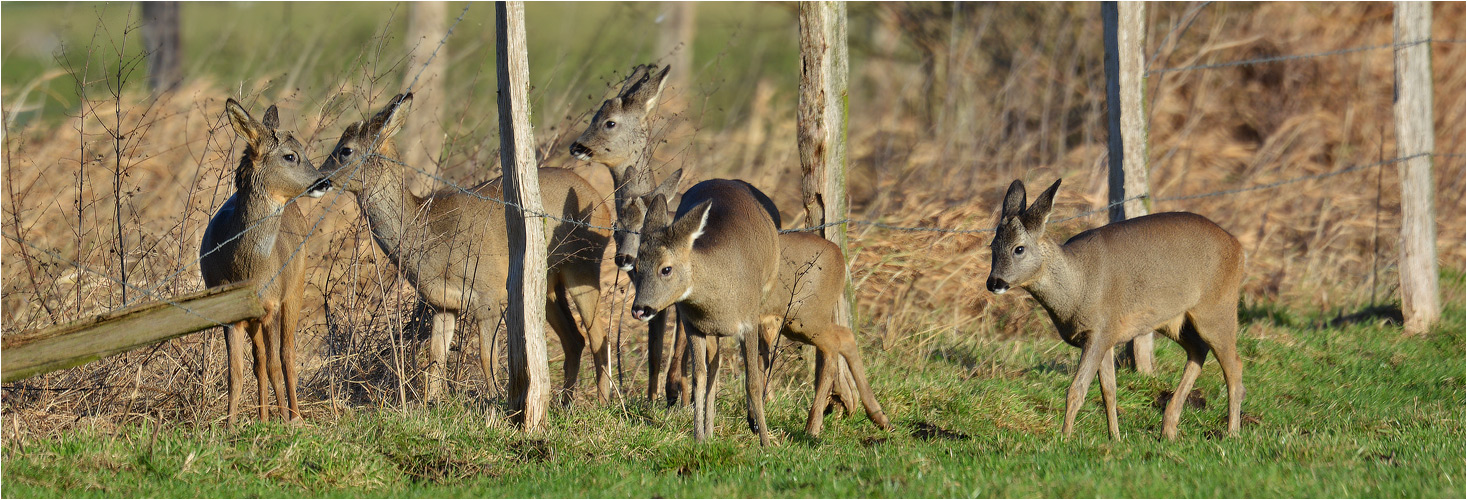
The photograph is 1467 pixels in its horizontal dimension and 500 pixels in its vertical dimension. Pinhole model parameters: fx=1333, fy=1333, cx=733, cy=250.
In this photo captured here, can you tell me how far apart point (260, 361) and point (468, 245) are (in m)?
1.39

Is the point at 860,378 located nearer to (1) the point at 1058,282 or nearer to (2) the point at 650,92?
(1) the point at 1058,282

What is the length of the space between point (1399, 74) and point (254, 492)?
8.73m

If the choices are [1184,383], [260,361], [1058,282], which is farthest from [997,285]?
[260,361]

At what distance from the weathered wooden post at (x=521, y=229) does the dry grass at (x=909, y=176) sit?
34.9 inches

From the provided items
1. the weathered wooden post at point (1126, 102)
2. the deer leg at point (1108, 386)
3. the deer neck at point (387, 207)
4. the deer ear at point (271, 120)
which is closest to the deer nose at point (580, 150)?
the deer neck at point (387, 207)

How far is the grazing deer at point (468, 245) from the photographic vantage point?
791cm

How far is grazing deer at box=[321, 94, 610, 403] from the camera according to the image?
311 inches

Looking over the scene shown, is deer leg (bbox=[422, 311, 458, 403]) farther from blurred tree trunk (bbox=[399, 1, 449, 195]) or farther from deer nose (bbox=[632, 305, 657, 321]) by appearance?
blurred tree trunk (bbox=[399, 1, 449, 195])

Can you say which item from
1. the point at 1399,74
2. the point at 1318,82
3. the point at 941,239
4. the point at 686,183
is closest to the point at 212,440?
the point at 686,183

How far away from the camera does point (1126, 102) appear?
876 cm

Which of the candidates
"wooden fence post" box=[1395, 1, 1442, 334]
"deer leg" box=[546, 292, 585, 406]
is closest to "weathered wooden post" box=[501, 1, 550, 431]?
"deer leg" box=[546, 292, 585, 406]

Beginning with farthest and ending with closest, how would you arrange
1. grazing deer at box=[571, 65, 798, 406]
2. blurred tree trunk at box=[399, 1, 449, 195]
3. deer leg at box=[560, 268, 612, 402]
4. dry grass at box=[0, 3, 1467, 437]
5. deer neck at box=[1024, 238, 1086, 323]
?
blurred tree trunk at box=[399, 1, 449, 195] < deer leg at box=[560, 268, 612, 402] < grazing deer at box=[571, 65, 798, 406] < dry grass at box=[0, 3, 1467, 437] < deer neck at box=[1024, 238, 1086, 323]

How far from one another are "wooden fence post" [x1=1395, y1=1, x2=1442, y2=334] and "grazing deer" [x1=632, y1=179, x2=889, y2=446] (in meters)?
5.21

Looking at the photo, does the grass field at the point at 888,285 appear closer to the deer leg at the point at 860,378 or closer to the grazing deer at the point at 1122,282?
the deer leg at the point at 860,378
